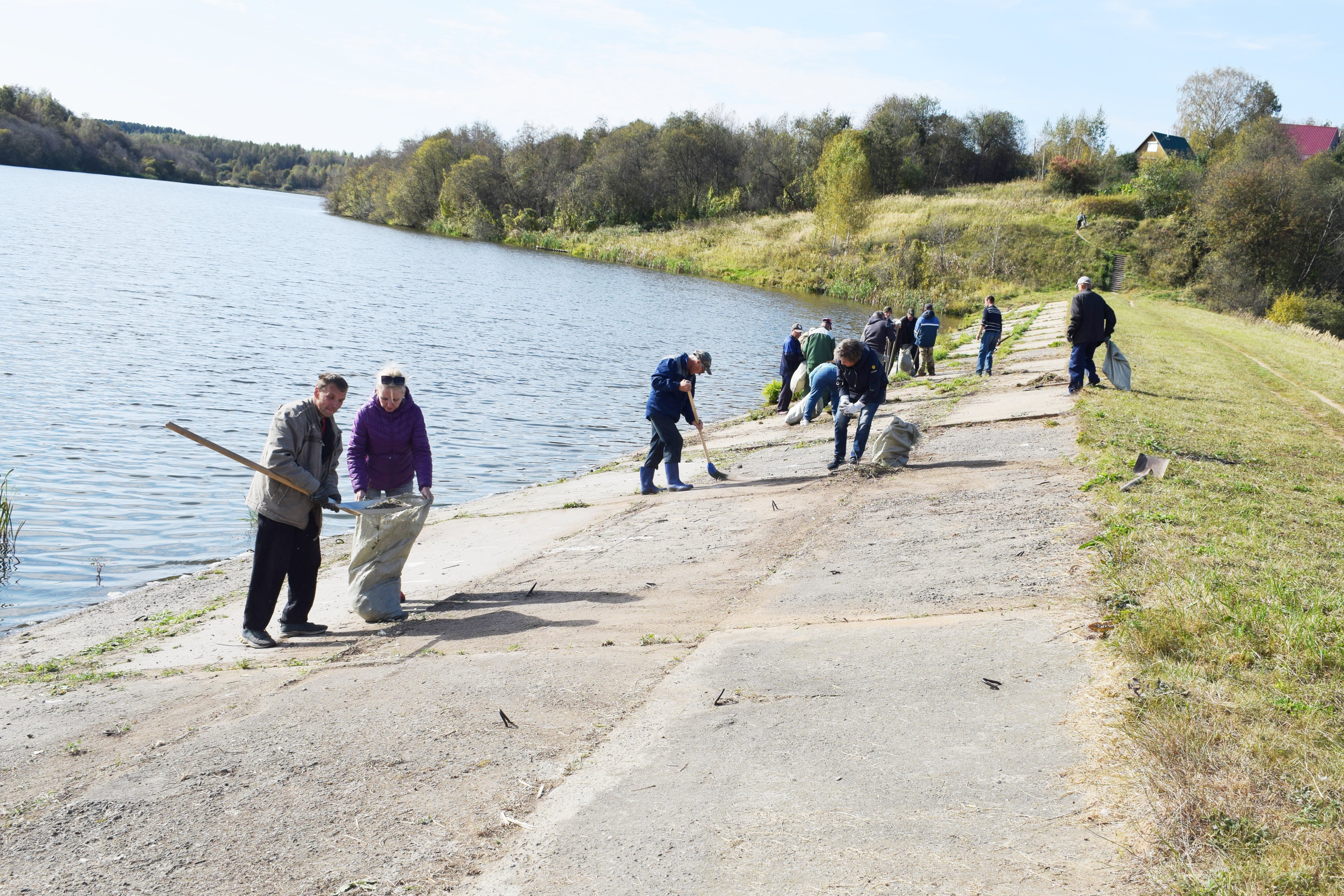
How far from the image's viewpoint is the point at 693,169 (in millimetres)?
95250

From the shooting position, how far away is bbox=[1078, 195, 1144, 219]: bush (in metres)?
68.4

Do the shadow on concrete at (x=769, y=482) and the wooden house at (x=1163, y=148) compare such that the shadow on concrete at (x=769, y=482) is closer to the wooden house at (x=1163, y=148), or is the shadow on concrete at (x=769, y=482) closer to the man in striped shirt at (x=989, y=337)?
the man in striped shirt at (x=989, y=337)

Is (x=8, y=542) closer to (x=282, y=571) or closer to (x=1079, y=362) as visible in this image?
(x=282, y=571)

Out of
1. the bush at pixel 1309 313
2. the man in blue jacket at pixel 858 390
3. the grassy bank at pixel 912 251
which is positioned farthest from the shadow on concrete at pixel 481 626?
the bush at pixel 1309 313

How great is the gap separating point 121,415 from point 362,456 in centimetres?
1259

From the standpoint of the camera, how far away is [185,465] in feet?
50.4

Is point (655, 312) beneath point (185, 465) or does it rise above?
above

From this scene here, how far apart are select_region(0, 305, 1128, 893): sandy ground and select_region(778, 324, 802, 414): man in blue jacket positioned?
10.8 meters

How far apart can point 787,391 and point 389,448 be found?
1371 centimetres

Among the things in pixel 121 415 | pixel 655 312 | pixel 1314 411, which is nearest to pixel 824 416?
pixel 1314 411

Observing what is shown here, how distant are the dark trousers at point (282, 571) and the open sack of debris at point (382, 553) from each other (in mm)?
352

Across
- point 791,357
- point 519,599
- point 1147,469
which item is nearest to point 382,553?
point 519,599

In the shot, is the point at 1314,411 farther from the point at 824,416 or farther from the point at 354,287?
the point at 354,287

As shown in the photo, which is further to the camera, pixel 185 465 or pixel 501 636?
pixel 185 465
